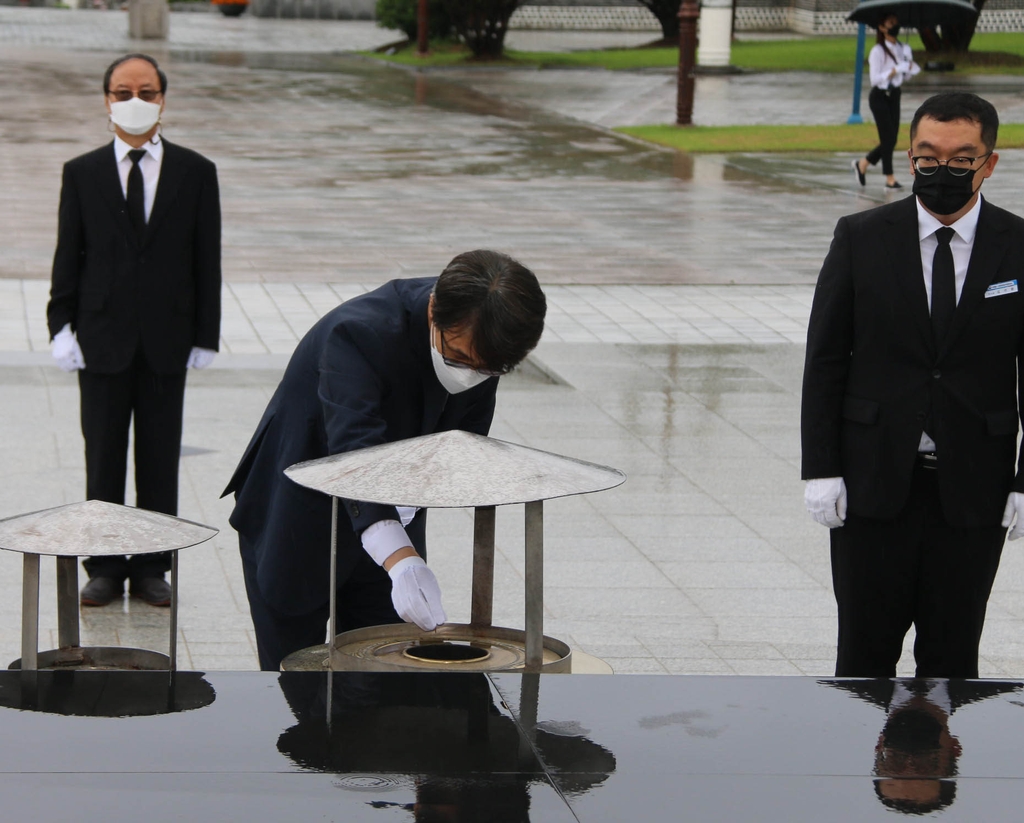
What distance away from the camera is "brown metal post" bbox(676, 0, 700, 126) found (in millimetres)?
23375

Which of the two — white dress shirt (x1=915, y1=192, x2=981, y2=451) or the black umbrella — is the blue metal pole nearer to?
the black umbrella

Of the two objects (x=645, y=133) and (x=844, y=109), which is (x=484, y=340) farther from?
(x=844, y=109)

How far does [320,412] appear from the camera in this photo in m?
3.27

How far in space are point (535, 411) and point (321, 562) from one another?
5.00 m

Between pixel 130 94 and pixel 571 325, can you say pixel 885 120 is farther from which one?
pixel 130 94

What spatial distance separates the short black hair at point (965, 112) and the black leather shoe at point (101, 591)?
3.35 metres

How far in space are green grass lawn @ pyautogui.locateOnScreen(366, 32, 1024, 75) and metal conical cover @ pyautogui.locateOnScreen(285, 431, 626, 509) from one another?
107 ft

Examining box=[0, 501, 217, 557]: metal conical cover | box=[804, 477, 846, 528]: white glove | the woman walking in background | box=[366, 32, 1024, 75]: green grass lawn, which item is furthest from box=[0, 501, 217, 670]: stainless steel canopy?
box=[366, 32, 1024, 75]: green grass lawn

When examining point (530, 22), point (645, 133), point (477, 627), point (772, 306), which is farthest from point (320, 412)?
point (530, 22)

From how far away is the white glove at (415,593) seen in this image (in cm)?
274

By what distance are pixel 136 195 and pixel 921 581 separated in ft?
10.1

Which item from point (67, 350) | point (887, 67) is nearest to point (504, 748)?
point (67, 350)

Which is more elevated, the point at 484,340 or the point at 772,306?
the point at 484,340

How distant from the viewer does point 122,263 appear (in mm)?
5309
